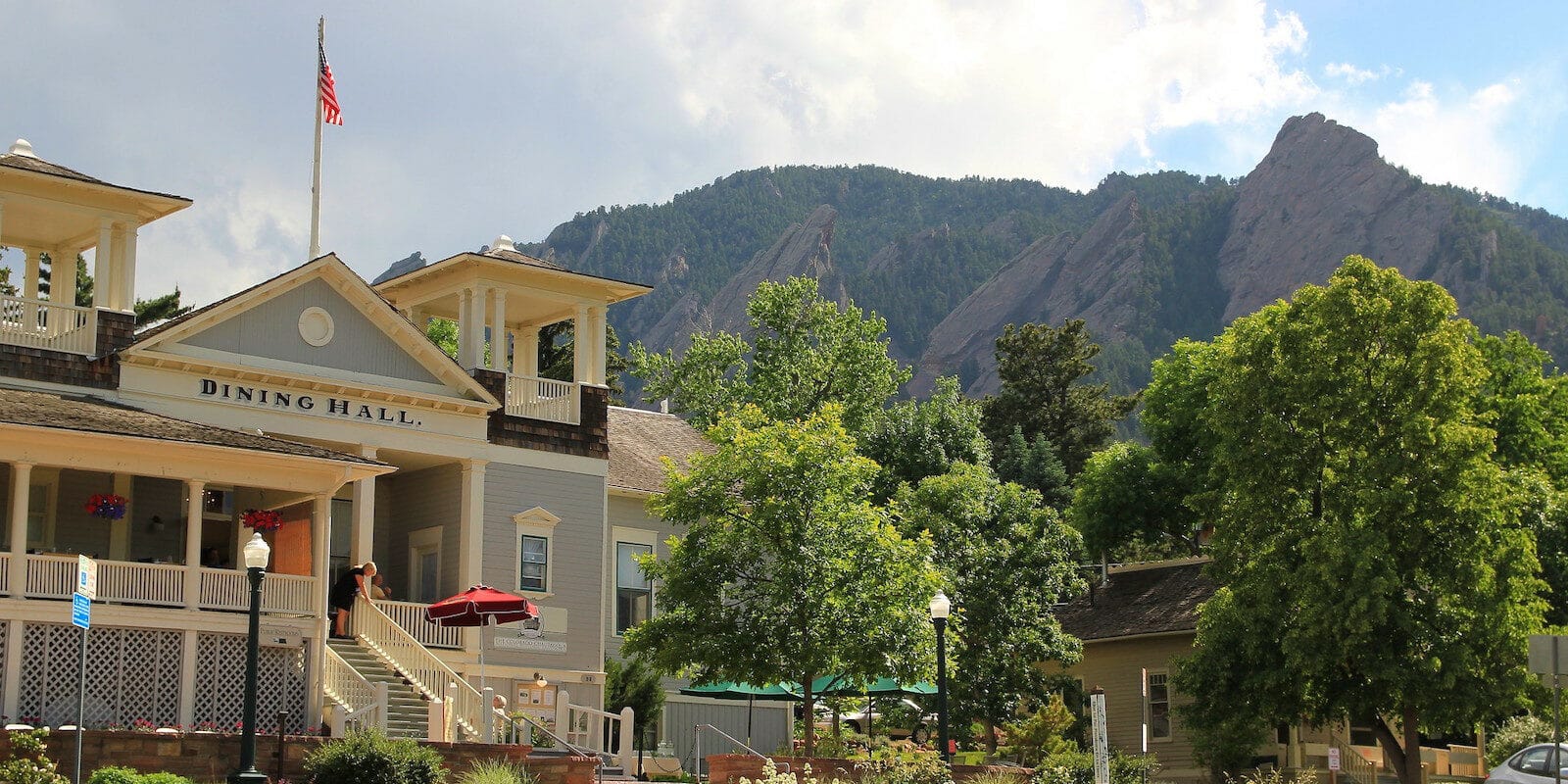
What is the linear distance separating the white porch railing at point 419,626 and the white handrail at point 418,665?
892mm

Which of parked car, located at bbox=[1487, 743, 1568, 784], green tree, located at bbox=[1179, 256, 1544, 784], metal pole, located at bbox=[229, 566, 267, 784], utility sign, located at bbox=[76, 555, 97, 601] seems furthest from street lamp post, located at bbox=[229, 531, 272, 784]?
green tree, located at bbox=[1179, 256, 1544, 784]

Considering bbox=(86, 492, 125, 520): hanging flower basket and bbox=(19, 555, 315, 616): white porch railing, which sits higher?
bbox=(86, 492, 125, 520): hanging flower basket

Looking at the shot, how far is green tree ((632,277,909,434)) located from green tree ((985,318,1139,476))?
15.1 metres

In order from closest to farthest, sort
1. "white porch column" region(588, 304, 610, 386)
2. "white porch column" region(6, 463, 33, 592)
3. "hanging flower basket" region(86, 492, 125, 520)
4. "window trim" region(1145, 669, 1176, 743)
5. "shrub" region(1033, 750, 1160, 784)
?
1. "white porch column" region(6, 463, 33, 592)
2. "shrub" region(1033, 750, 1160, 784)
3. "hanging flower basket" region(86, 492, 125, 520)
4. "white porch column" region(588, 304, 610, 386)
5. "window trim" region(1145, 669, 1176, 743)

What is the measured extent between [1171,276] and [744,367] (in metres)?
131

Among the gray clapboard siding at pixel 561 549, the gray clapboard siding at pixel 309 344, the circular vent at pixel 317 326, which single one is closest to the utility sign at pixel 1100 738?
the gray clapboard siding at pixel 561 549

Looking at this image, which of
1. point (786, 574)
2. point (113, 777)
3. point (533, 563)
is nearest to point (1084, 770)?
point (786, 574)

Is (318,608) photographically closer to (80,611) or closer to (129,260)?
(129,260)

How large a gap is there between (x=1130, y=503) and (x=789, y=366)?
13.7 meters

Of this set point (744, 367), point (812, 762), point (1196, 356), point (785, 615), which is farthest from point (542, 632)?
point (744, 367)

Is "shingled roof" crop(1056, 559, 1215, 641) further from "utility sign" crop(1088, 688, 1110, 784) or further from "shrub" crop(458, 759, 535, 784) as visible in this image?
"shrub" crop(458, 759, 535, 784)

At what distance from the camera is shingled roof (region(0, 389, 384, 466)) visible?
26.1 metres

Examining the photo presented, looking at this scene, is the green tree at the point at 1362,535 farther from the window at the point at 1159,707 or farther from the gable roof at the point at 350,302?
the gable roof at the point at 350,302

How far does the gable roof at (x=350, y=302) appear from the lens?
3061 centimetres
